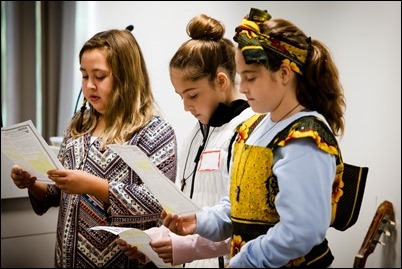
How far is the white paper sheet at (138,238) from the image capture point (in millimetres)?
1182

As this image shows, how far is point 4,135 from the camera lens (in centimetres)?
128

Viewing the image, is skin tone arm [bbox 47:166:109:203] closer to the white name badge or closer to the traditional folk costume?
the white name badge

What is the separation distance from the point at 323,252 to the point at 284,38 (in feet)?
1.26

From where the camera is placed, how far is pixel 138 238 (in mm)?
1201

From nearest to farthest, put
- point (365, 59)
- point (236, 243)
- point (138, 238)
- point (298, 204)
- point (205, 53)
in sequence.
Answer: point (298, 204) → point (236, 243) → point (138, 238) → point (205, 53) → point (365, 59)

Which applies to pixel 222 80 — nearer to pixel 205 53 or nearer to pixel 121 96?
pixel 205 53

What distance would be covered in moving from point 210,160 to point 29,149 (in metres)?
0.41

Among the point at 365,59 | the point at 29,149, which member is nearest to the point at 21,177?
the point at 29,149

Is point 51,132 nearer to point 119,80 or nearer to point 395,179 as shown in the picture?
point 119,80

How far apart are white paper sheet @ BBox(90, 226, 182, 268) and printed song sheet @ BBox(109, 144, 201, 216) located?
15 cm

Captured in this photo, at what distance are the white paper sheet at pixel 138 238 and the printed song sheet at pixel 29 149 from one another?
191 millimetres

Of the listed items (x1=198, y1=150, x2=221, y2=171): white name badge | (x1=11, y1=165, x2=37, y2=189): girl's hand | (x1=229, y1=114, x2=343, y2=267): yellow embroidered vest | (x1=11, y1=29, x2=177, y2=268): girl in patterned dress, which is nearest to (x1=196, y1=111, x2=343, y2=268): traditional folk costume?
(x1=229, y1=114, x2=343, y2=267): yellow embroidered vest

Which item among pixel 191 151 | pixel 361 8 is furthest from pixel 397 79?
pixel 191 151

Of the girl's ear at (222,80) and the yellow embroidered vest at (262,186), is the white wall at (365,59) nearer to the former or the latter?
the girl's ear at (222,80)
